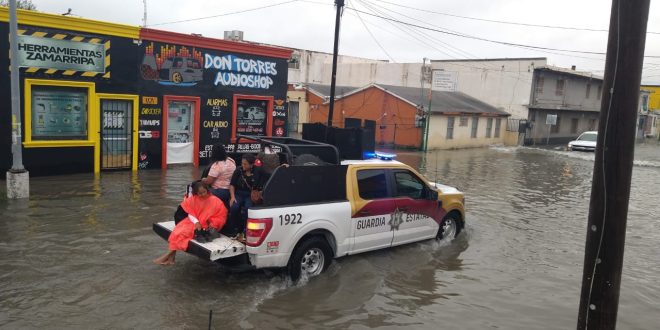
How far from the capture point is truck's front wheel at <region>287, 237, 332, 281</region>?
6.92m

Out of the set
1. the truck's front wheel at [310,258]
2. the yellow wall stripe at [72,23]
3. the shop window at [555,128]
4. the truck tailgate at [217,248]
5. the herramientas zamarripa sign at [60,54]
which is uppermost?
the yellow wall stripe at [72,23]

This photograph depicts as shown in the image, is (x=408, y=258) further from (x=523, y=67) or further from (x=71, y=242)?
(x=523, y=67)

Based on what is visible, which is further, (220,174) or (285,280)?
(220,174)

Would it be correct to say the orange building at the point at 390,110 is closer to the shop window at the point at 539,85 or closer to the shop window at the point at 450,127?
the shop window at the point at 450,127

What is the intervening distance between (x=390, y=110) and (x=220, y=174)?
2357 cm

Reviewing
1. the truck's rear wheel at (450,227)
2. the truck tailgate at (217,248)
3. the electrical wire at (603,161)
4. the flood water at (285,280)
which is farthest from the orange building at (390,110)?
the electrical wire at (603,161)

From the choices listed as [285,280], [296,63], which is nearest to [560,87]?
[296,63]

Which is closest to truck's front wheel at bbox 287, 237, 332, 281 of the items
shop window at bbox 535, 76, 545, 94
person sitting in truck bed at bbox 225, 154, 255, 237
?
person sitting in truck bed at bbox 225, 154, 255, 237

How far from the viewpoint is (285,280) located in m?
7.03

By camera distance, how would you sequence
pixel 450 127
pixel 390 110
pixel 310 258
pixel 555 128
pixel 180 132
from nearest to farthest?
pixel 310 258
pixel 180 132
pixel 390 110
pixel 450 127
pixel 555 128

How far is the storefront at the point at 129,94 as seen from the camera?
13344 millimetres

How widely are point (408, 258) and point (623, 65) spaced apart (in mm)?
5095

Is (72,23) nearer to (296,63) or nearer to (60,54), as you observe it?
(60,54)

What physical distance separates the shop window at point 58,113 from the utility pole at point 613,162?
13.4 metres
